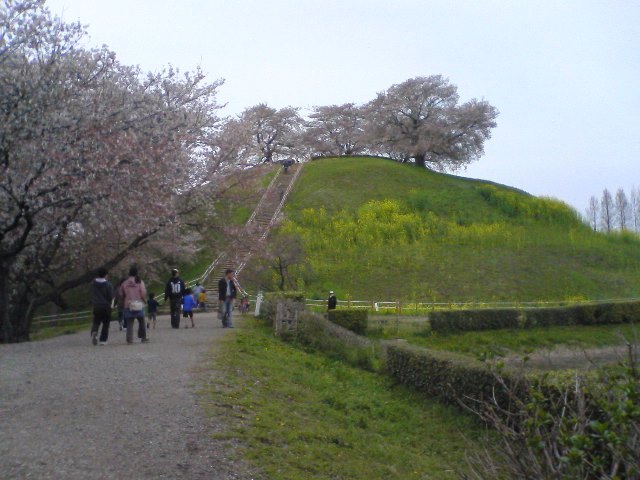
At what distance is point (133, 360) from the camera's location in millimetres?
11594

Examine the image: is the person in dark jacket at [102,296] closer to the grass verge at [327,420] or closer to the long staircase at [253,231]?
the grass verge at [327,420]

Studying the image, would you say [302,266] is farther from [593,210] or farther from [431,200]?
[593,210]

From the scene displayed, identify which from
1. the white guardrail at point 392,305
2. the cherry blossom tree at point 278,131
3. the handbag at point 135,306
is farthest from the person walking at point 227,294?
the cherry blossom tree at point 278,131

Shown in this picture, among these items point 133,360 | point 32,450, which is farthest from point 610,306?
point 32,450

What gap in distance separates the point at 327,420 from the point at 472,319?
755 inches

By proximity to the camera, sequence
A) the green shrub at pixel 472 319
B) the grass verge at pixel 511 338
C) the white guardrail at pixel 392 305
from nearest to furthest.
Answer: the grass verge at pixel 511 338
the green shrub at pixel 472 319
the white guardrail at pixel 392 305

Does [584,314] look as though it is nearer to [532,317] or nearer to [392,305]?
[532,317]

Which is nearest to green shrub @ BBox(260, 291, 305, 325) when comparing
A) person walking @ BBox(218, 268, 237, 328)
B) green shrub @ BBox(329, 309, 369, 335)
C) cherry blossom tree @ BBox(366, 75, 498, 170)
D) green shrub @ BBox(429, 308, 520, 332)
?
person walking @ BBox(218, 268, 237, 328)

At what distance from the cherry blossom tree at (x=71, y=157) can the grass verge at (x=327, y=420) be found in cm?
456

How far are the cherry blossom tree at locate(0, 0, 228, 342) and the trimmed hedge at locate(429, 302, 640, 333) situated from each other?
11816mm

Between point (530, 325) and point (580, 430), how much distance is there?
26.1 meters

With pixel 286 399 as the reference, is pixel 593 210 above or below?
above

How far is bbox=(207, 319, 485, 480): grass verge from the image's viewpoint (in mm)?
7488

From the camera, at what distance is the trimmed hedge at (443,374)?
11.3m
